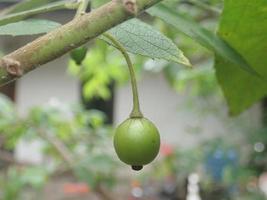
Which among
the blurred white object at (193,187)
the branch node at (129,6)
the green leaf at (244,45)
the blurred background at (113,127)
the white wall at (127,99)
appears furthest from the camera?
the white wall at (127,99)

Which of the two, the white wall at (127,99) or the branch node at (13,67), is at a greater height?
the branch node at (13,67)

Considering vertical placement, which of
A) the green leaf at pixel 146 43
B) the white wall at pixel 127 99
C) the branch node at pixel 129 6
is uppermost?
the branch node at pixel 129 6

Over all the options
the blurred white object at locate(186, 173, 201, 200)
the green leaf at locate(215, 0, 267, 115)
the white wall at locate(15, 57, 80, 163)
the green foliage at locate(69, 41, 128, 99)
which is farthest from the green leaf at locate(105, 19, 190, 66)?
Result: the white wall at locate(15, 57, 80, 163)

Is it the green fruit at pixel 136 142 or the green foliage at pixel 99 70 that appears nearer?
the green fruit at pixel 136 142

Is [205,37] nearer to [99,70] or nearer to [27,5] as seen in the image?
[27,5]

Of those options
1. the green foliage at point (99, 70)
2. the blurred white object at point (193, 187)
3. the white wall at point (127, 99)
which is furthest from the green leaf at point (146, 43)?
the white wall at point (127, 99)

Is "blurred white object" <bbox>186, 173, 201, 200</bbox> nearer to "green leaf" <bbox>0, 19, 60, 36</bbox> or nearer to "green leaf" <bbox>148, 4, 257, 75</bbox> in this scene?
"green leaf" <bbox>148, 4, 257, 75</bbox>

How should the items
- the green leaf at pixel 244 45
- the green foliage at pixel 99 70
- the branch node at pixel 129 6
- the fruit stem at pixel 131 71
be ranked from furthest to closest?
the green foliage at pixel 99 70 → the green leaf at pixel 244 45 → the fruit stem at pixel 131 71 → the branch node at pixel 129 6

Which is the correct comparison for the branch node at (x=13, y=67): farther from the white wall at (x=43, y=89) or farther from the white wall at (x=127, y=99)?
the white wall at (x=43, y=89)
